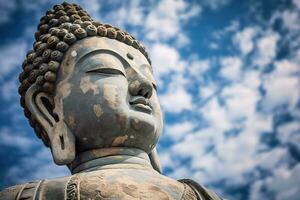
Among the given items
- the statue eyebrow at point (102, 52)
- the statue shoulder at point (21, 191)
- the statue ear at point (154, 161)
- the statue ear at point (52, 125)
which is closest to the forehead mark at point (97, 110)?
the statue ear at point (52, 125)

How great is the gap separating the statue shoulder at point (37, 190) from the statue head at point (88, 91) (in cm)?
62

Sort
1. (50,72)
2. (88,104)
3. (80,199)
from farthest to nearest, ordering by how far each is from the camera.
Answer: (50,72)
(88,104)
(80,199)

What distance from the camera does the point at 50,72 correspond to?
6500mm

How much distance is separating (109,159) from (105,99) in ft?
2.22

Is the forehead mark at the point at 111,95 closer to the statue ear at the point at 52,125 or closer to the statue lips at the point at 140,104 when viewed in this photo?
the statue lips at the point at 140,104

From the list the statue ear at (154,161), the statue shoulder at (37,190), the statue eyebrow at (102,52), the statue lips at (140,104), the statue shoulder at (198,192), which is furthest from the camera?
the statue ear at (154,161)

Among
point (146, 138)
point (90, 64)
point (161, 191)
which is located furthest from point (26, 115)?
point (161, 191)

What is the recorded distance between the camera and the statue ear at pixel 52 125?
20.1ft

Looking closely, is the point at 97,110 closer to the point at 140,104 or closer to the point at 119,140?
the point at 119,140

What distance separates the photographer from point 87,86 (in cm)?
622

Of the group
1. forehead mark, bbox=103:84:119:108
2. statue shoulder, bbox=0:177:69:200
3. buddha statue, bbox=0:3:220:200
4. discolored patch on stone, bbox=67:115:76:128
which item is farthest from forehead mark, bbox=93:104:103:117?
statue shoulder, bbox=0:177:69:200

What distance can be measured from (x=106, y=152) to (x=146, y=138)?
50 centimetres

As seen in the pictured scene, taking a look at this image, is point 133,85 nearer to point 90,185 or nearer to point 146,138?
point 146,138

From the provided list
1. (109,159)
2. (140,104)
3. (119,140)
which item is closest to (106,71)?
(140,104)
